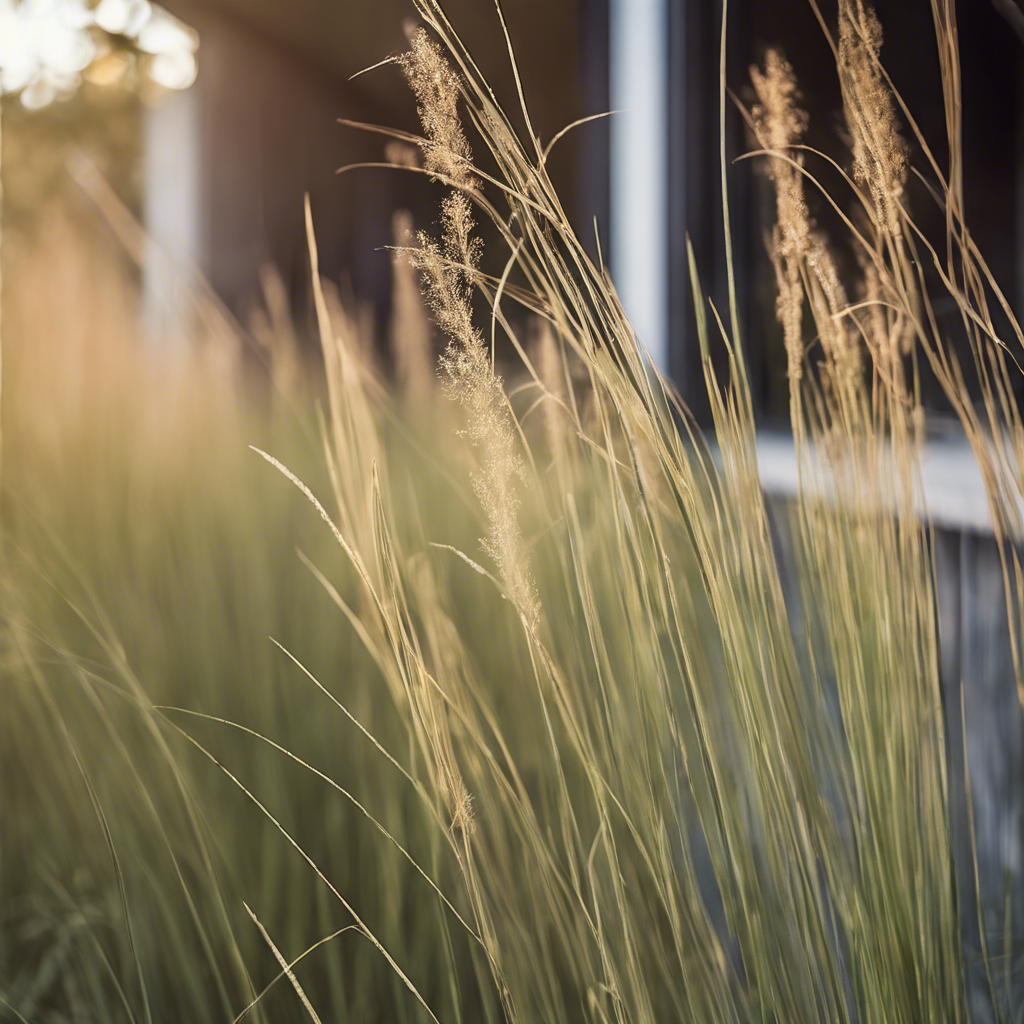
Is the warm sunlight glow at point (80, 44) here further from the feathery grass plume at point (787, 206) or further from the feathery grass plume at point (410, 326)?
the feathery grass plume at point (787, 206)

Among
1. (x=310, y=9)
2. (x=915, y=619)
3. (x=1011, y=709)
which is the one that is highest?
(x=310, y=9)

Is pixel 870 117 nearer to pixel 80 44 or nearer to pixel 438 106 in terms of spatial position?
pixel 438 106

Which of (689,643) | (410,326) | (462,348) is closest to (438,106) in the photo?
(462,348)

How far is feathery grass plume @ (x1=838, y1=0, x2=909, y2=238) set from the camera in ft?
1.27

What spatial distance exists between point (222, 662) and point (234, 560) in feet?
0.47

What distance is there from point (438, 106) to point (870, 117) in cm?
22

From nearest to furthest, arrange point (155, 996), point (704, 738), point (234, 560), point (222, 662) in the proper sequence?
point (704, 738) → point (155, 996) → point (222, 662) → point (234, 560)

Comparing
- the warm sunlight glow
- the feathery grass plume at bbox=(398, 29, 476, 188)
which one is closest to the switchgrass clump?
the feathery grass plume at bbox=(398, 29, 476, 188)

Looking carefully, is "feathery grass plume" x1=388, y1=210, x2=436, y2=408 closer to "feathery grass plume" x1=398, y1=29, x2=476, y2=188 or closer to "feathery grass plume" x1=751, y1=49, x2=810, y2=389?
"feathery grass plume" x1=398, y1=29, x2=476, y2=188

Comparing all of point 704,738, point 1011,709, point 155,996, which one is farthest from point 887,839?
point 155,996

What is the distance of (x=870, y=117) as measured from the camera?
38 centimetres

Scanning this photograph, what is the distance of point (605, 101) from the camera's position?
0.82m

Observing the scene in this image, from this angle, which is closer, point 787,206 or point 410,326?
point 787,206

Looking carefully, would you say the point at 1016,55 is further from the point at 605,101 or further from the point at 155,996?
the point at 155,996
